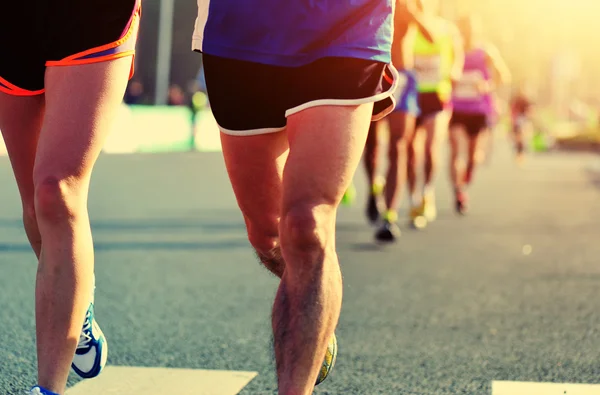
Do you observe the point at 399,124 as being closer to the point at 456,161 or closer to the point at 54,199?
the point at 456,161

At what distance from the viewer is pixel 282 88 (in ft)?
10.8

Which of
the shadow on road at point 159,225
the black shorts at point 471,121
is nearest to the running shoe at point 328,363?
the shadow on road at point 159,225

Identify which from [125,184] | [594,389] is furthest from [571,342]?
[125,184]

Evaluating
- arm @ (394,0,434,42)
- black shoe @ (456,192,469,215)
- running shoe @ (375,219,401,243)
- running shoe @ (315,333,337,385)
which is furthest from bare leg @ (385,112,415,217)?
running shoe @ (315,333,337,385)

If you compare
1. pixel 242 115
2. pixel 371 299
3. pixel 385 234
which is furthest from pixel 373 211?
pixel 242 115

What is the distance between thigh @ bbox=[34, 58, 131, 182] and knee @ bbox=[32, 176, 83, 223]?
2 cm

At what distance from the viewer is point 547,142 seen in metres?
41.6

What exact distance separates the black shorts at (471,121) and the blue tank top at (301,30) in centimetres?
1007

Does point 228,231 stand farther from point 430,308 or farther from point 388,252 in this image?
point 430,308

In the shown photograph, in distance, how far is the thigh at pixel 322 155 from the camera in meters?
3.07

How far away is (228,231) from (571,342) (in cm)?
501

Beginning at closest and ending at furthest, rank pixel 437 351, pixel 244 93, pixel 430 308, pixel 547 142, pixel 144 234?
pixel 244 93 → pixel 437 351 → pixel 430 308 → pixel 144 234 → pixel 547 142

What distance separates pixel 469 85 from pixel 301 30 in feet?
33.7

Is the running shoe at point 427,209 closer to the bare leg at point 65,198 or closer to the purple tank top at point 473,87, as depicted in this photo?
the purple tank top at point 473,87
